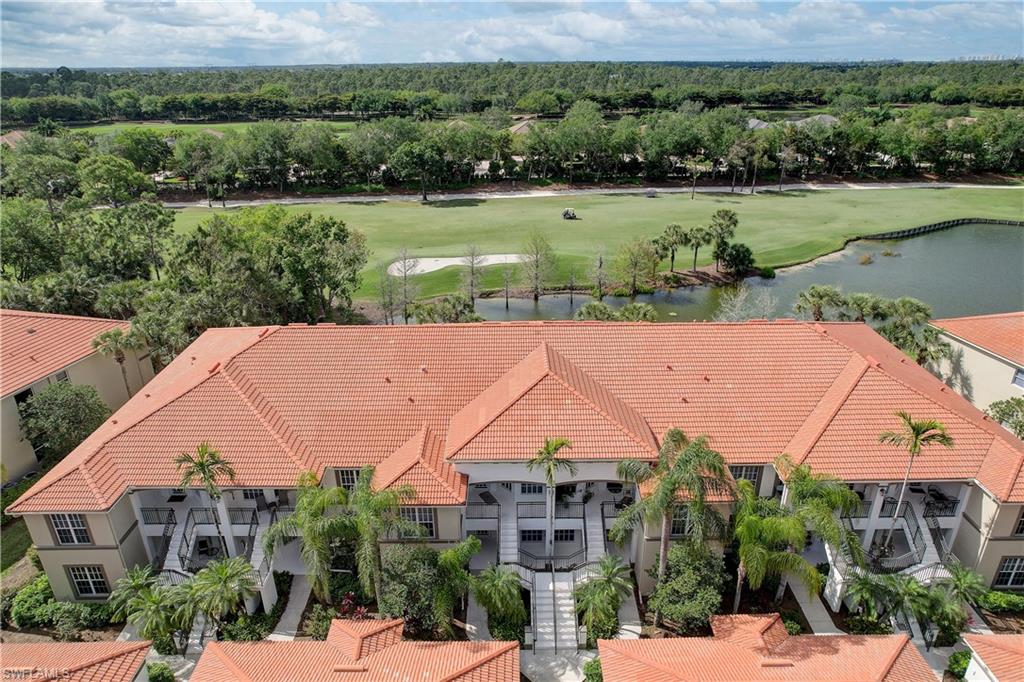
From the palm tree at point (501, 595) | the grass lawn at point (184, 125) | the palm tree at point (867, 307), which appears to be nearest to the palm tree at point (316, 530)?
the palm tree at point (501, 595)

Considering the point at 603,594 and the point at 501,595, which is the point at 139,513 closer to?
the point at 501,595

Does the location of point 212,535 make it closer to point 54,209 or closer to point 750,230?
point 54,209

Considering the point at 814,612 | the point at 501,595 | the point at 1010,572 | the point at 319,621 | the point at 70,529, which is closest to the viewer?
the point at 501,595

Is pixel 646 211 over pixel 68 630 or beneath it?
over

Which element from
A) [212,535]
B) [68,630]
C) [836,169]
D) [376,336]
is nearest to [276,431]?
[212,535]

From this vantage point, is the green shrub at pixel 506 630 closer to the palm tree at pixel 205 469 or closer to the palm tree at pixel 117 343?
the palm tree at pixel 205 469

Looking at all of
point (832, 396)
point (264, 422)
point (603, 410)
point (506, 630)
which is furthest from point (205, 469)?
point (832, 396)

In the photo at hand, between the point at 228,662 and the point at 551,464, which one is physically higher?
the point at 551,464
